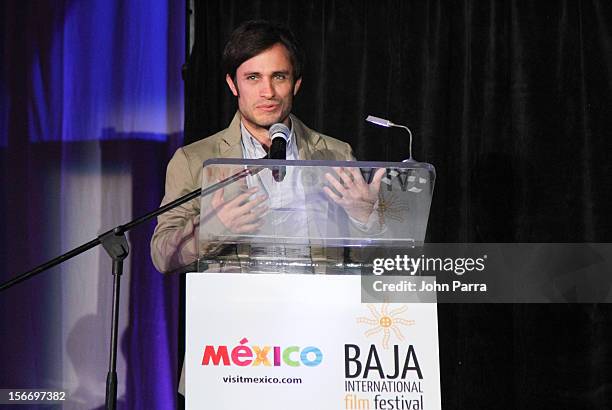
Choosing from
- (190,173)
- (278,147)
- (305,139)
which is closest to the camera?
(278,147)

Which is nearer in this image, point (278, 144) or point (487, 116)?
point (278, 144)

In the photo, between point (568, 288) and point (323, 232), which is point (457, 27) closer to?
point (568, 288)

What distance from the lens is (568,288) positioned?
3525mm

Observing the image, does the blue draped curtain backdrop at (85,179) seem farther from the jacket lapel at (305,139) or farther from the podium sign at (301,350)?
the podium sign at (301,350)

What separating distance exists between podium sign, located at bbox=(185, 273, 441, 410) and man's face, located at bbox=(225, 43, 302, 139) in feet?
5.41

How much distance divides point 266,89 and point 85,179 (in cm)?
92

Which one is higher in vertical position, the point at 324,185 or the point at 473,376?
the point at 324,185

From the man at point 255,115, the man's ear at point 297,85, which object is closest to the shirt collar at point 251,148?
the man at point 255,115

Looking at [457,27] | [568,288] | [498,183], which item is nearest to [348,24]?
[457,27]

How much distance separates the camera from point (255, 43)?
11.7ft

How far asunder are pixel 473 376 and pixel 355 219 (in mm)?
1660

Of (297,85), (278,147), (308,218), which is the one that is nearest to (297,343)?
(308,218)

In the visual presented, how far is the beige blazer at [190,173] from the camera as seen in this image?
305 centimetres

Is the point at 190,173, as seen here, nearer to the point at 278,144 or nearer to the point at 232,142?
the point at 232,142
